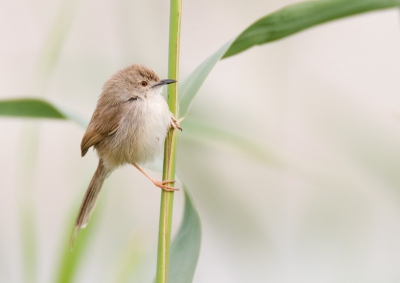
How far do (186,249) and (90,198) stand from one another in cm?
77

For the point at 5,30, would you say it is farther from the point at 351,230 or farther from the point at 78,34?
the point at 351,230

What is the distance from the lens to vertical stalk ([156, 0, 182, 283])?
1217 millimetres

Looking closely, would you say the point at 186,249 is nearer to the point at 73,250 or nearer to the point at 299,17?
the point at 73,250

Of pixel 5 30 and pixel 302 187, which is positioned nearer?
pixel 302 187

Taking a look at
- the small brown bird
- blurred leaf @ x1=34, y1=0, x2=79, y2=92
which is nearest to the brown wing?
the small brown bird

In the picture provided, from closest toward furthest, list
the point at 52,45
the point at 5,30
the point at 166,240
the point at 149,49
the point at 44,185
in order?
the point at 166,240 < the point at 52,45 < the point at 149,49 < the point at 44,185 < the point at 5,30

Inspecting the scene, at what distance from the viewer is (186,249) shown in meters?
1.36

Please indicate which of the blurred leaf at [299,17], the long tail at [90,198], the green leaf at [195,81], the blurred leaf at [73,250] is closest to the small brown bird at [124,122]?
the long tail at [90,198]

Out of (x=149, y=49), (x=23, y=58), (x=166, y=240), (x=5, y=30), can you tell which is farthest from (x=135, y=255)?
(x=5, y=30)

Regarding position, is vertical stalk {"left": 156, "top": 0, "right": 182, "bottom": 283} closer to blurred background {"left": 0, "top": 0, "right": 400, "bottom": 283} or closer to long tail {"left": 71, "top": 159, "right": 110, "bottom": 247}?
blurred background {"left": 0, "top": 0, "right": 400, "bottom": 283}

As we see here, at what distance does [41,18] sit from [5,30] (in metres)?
0.49

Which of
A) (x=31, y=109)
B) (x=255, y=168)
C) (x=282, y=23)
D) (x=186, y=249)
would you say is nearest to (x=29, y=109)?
(x=31, y=109)

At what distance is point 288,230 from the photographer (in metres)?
2.83

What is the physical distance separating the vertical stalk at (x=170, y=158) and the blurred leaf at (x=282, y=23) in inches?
2.3
